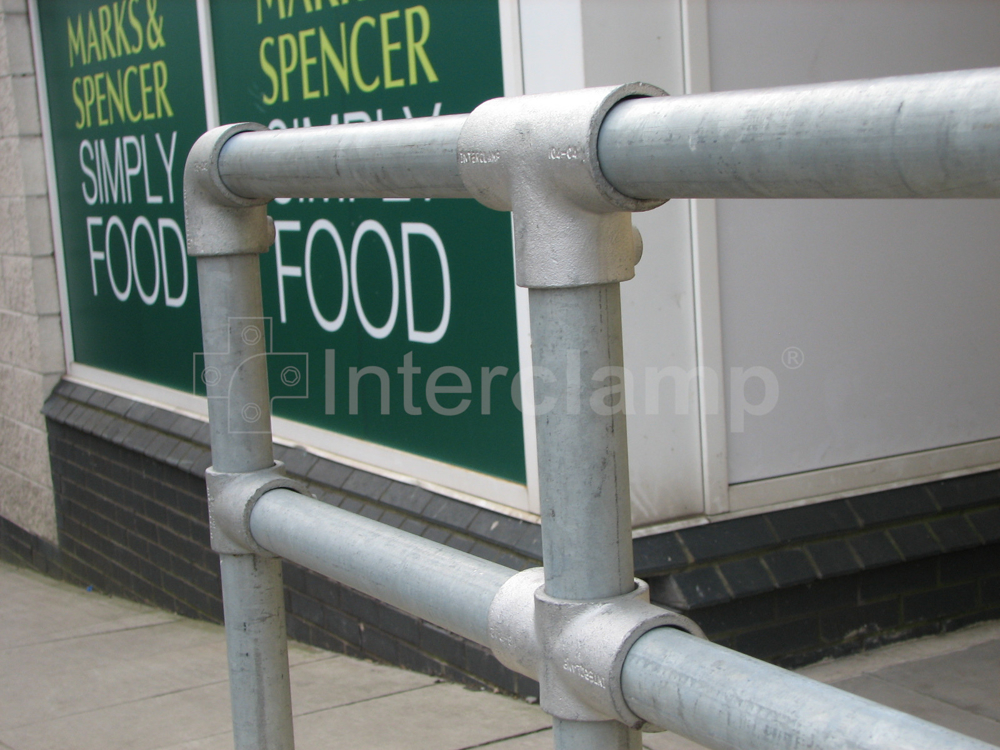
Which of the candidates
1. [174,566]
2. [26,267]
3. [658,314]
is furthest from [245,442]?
[26,267]

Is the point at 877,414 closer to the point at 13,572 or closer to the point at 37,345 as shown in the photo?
the point at 37,345

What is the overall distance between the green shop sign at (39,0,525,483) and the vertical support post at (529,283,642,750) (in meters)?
2.63

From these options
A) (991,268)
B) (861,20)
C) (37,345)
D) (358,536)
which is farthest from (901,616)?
(37,345)

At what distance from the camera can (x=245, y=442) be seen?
145 centimetres

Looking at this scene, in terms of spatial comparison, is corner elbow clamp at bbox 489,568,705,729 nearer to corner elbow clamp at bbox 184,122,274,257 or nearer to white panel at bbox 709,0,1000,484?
corner elbow clamp at bbox 184,122,274,257

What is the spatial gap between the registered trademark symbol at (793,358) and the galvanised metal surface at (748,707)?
2.70 meters

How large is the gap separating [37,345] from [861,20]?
5.31 m

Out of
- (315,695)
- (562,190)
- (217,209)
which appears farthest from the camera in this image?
(315,695)

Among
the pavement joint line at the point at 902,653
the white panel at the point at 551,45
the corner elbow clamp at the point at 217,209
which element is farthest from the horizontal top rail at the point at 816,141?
the pavement joint line at the point at 902,653

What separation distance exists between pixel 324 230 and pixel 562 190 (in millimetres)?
3656

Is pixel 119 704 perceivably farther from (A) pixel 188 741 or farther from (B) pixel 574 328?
(B) pixel 574 328

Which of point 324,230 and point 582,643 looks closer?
point 582,643

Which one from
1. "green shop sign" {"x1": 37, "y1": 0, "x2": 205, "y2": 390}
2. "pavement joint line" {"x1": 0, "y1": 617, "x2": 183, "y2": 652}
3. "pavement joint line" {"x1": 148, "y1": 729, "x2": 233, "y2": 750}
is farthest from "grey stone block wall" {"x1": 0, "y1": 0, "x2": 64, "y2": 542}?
"pavement joint line" {"x1": 148, "y1": 729, "x2": 233, "y2": 750}

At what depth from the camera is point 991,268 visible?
149 inches
